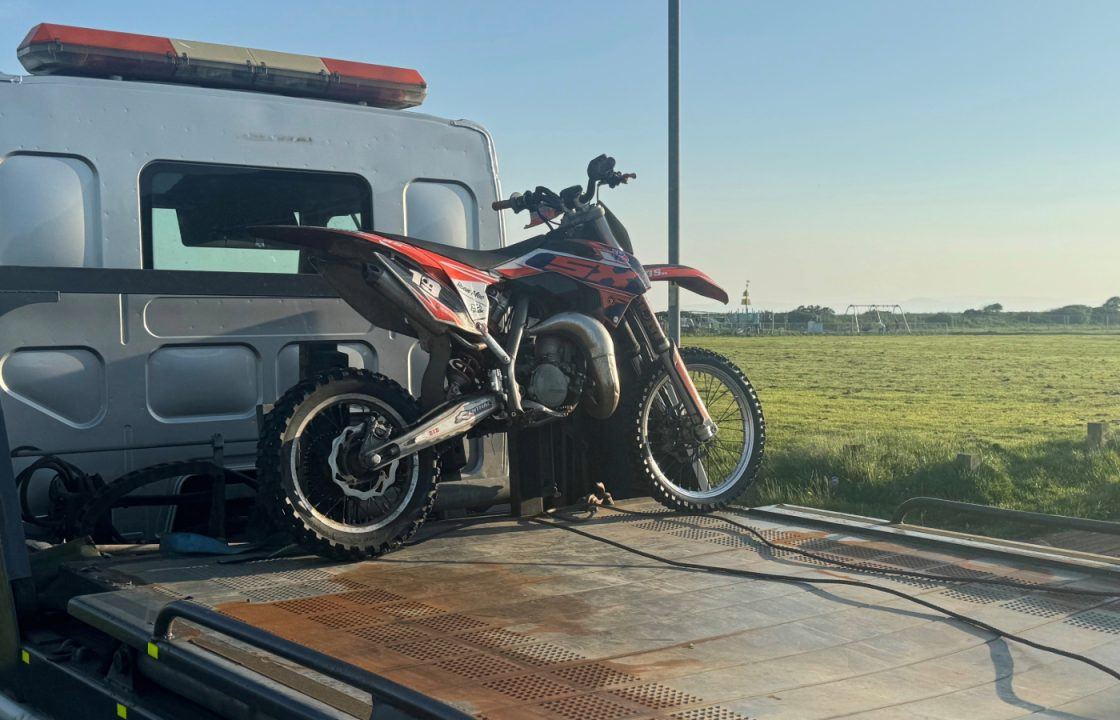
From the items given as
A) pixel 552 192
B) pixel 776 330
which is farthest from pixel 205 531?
pixel 776 330

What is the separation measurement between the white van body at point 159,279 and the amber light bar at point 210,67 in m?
0.09

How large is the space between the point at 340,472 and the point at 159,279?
4.13 ft

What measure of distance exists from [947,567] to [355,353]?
9.15 ft

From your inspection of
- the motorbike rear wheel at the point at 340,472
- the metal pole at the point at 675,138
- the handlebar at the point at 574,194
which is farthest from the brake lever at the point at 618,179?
the metal pole at the point at 675,138

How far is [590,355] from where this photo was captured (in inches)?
190

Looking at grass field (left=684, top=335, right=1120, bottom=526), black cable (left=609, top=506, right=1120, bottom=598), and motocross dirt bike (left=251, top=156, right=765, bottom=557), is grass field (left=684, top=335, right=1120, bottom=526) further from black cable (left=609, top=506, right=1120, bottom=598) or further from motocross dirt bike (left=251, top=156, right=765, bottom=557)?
black cable (left=609, top=506, right=1120, bottom=598)

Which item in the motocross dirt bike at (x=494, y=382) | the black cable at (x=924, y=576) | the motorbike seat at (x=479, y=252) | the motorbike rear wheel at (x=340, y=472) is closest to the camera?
the black cable at (x=924, y=576)

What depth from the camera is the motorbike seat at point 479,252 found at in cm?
448

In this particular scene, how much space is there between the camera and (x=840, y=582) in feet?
12.0

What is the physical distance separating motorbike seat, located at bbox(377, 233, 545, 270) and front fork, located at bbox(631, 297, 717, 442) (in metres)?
0.65

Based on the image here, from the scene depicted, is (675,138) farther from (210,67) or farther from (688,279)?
(210,67)

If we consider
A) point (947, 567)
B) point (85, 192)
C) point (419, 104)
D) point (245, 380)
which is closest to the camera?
point (947, 567)

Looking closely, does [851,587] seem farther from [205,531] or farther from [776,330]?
[776,330]

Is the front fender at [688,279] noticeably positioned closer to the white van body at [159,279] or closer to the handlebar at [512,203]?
the handlebar at [512,203]
